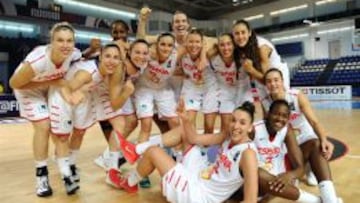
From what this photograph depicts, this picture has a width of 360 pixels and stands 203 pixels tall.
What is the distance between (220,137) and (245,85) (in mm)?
1128

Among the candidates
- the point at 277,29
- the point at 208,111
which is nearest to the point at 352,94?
the point at 277,29

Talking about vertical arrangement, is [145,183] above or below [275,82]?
below

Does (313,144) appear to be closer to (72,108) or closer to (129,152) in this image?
(129,152)

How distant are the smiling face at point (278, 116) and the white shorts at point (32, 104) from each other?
5.66 feet

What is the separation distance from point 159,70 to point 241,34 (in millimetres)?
862

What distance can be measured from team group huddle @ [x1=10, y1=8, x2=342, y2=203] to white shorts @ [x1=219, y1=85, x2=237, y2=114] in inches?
0.4

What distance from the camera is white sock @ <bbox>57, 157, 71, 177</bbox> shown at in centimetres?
292

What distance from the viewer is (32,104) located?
9.61 ft

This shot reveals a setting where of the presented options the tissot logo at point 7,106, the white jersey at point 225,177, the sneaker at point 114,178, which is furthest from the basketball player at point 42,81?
the tissot logo at point 7,106

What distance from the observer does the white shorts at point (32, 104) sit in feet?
9.49

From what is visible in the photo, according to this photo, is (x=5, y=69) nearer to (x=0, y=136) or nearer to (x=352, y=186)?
(x=0, y=136)

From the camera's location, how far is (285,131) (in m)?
2.66

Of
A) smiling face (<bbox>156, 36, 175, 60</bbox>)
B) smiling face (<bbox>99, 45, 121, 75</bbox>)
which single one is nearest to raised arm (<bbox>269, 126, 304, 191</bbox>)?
smiling face (<bbox>156, 36, 175, 60</bbox>)

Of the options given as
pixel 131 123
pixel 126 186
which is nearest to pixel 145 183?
pixel 126 186
